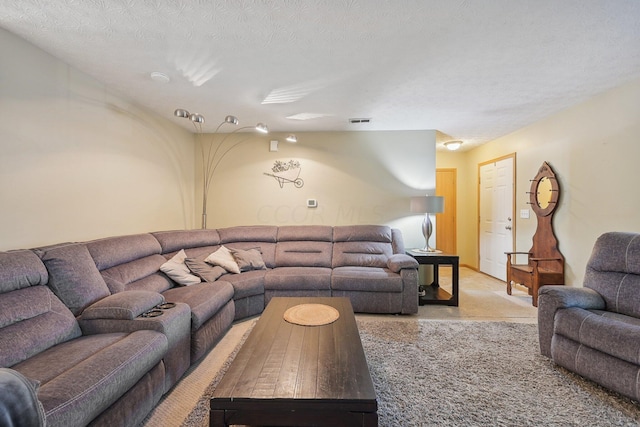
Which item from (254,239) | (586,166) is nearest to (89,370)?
(254,239)

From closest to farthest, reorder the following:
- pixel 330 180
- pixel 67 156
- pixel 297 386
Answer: pixel 297 386
pixel 67 156
pixel 330 180

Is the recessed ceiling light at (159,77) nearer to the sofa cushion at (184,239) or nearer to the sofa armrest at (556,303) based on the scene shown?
the sofa cushion at (184,239)

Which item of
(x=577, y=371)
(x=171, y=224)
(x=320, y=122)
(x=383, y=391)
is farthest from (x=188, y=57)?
(x=577, y=371)

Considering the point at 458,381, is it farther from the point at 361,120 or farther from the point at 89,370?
the point at 361,120

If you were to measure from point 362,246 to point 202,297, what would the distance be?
2101mm

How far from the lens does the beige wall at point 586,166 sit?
8.69ft

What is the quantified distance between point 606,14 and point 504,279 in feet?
12.6

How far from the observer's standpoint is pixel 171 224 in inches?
151

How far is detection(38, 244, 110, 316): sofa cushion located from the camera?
5.78ft

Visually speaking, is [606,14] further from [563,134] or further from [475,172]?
[475,172]

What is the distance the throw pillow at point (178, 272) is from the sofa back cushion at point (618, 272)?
350 centimetres

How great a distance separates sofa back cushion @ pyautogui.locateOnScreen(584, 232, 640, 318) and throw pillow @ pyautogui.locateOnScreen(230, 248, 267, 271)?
10.5 feet

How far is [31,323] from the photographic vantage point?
149 cm

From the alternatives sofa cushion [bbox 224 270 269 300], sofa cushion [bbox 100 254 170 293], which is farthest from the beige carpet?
sofa cushion [bbox 100 254 170 293]
